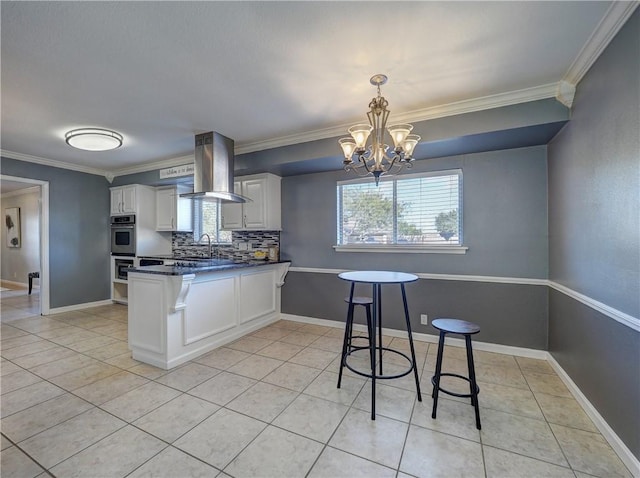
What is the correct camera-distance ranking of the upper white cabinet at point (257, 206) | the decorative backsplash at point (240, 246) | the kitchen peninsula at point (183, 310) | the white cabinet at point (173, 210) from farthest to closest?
the white cabinet at point (173, 210), the decorative backsplash at point (240, 246), the upper white cabinet at point (257, 206), the kitchen peninsula at point (183, 310)

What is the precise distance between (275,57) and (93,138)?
8.62 ft

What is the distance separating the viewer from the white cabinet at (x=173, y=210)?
5209 mm

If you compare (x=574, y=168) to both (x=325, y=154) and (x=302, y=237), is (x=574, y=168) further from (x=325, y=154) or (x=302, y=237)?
(x=302, y=237)

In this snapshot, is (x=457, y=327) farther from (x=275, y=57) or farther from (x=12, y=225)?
(x=12, y=225)

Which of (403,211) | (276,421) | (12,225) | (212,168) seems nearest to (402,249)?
(403,211)

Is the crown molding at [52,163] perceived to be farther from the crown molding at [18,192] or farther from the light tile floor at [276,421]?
the light tile floor at [276,421]

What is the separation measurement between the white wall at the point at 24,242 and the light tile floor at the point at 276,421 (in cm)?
551

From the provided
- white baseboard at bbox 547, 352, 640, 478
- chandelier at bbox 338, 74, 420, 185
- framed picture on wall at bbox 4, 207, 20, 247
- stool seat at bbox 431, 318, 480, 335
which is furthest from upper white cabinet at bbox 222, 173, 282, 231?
framed picture on wall at bbox 4, 207, 20, 247

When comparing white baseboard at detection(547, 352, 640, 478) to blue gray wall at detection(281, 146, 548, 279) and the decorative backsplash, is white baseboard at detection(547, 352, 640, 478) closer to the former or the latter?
blue gray wall at detection(281, 146, 548, 279)

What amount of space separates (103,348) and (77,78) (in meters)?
2.80

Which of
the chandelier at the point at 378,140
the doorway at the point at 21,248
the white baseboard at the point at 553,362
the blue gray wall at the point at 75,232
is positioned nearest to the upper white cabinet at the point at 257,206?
the white baseboard at the point at 553,362

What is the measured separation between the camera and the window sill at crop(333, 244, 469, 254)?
3367 mm

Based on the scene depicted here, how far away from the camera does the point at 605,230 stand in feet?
6.05

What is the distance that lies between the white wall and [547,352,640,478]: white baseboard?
980cm
